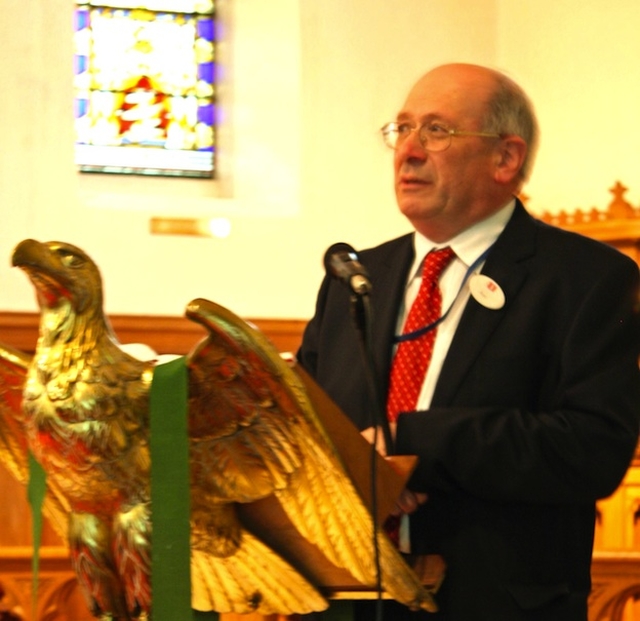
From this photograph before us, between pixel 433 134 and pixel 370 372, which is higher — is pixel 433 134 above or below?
above

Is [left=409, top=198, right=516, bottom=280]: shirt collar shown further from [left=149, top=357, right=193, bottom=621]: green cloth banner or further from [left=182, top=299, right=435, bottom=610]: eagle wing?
[left=149, top=357, right=193, bottom=621]: green cloth banner

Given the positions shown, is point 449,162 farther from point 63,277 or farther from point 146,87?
point 146,87

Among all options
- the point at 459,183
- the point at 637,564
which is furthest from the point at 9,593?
the point at 459,183

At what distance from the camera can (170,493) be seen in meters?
2.18

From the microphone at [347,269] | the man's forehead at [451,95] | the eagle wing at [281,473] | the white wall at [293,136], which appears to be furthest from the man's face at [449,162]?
the white wall at [293,136]

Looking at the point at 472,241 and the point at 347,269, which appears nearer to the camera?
the point at 347,269

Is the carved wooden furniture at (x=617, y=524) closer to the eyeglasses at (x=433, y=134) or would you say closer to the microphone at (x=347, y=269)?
the eyeglasses at (x=433, y=134)

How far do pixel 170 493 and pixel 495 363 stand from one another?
761 millimetres

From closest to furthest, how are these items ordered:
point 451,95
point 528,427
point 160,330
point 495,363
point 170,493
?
point 170,493
point 528,427
point 495,363
point 451,95
point 160,330

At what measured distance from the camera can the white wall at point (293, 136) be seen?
7293 mm

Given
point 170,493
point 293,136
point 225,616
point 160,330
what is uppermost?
point 293,136

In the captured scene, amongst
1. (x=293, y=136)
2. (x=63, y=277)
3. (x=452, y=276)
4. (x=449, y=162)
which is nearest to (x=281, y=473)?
(x=63, y=277)

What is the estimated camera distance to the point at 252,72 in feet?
26.0

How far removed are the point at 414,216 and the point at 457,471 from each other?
0.62 metres
